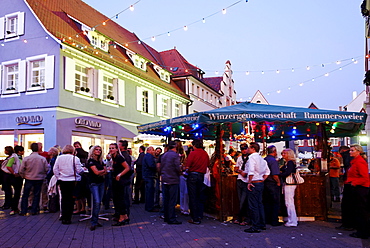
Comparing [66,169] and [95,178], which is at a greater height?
[66,169]

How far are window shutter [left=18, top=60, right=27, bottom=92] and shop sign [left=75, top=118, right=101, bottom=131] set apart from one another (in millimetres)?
3085

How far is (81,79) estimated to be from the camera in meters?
18.9

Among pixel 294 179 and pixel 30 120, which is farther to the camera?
pixel 30 120

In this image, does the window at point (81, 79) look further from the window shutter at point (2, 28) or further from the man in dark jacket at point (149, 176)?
the man in dark jacket at point (149, 176)

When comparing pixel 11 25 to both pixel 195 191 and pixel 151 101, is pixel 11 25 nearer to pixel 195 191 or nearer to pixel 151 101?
pixel 151 101

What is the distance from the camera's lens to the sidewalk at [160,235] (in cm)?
638

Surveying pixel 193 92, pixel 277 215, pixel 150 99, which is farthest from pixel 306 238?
pixel 193 92

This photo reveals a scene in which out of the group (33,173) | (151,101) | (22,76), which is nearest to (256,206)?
(33,173)

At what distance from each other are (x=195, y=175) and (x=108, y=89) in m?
14.1

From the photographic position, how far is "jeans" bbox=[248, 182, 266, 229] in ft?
24.2

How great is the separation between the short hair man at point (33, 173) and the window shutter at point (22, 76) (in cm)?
1000

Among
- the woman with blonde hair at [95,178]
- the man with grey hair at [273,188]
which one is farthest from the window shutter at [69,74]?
the man with grey hair at [273,188]

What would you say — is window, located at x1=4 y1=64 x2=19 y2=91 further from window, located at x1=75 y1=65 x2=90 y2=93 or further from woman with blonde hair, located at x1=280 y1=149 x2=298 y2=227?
woman with blonde hair, located at x1=280 y1=149 x2=298 y2=227

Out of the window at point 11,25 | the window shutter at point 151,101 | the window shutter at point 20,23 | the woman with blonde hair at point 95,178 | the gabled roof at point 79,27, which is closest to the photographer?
the woman with blonde hair at point 95,178
